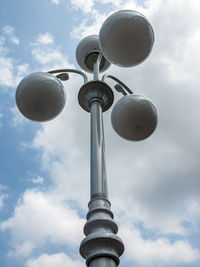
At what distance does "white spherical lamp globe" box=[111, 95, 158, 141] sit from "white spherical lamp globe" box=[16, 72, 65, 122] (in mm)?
969

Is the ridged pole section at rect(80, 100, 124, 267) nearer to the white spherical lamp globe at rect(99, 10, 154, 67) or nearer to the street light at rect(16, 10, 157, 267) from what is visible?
the street light at rect(16, 10, 157, 267)

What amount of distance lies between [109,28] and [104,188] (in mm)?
2284

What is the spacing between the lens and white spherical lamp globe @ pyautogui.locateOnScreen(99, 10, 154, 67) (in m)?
4.52

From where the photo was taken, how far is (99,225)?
313 cm

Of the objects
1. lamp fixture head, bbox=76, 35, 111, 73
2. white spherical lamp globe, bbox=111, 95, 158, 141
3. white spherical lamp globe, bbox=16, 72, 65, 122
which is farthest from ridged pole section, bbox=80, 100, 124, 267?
lamp fixture head, bbox=76, 35, 111, 73

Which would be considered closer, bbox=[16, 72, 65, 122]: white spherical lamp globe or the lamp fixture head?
bbox=[16, 72, 65, 122]: white spherical lamp globe

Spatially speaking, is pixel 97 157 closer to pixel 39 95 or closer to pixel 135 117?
pixel 135 117

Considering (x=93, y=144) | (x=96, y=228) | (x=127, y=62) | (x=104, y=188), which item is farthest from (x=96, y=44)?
(x=96, y=228)

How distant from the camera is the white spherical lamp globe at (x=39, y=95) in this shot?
494cm

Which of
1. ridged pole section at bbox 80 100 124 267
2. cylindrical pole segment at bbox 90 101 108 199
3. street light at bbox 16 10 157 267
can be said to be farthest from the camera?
street light at bbox 16 10 157 267

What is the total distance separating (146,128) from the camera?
5.04 metres

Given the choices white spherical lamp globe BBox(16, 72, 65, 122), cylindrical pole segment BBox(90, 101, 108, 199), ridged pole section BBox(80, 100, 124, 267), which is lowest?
ridged pole section BBox(80, 100, 124, 267)

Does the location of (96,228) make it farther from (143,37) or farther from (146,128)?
(143,37)

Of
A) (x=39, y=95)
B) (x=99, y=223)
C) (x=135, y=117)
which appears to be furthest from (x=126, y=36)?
(x=99, y=223)
